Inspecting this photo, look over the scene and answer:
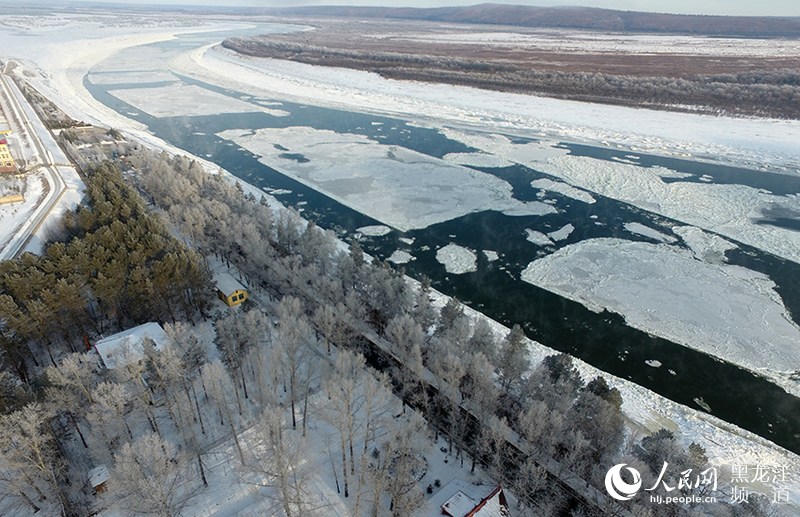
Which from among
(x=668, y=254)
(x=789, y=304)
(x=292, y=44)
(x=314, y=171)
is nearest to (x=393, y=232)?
(x=314, y=171)

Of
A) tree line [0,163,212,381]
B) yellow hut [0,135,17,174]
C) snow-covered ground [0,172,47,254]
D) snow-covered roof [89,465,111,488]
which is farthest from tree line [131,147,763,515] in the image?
yellow hut [0,135,17,174]

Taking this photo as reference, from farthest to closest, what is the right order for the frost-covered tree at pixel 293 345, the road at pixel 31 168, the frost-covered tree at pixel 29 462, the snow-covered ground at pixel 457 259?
1. the snow-covered ground at pixel 457 259
2. the road at pixel 31 168
3. the frost-covered tree at pixel 293 345
4. the frost-covered tree at pixel 29 462

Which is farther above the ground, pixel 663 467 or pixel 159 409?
pixel 663 467

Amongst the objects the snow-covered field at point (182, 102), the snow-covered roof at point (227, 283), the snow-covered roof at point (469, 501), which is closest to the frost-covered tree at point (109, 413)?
the snow-covered roof at point (227, 283)

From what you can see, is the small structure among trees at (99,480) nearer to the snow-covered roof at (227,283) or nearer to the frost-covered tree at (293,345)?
the frost-covered tree at (293,345)

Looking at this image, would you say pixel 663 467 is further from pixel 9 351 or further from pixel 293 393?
pixel 9 351

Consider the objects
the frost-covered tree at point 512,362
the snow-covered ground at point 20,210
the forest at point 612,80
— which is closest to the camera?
the frost-covered tree at point 512,362
